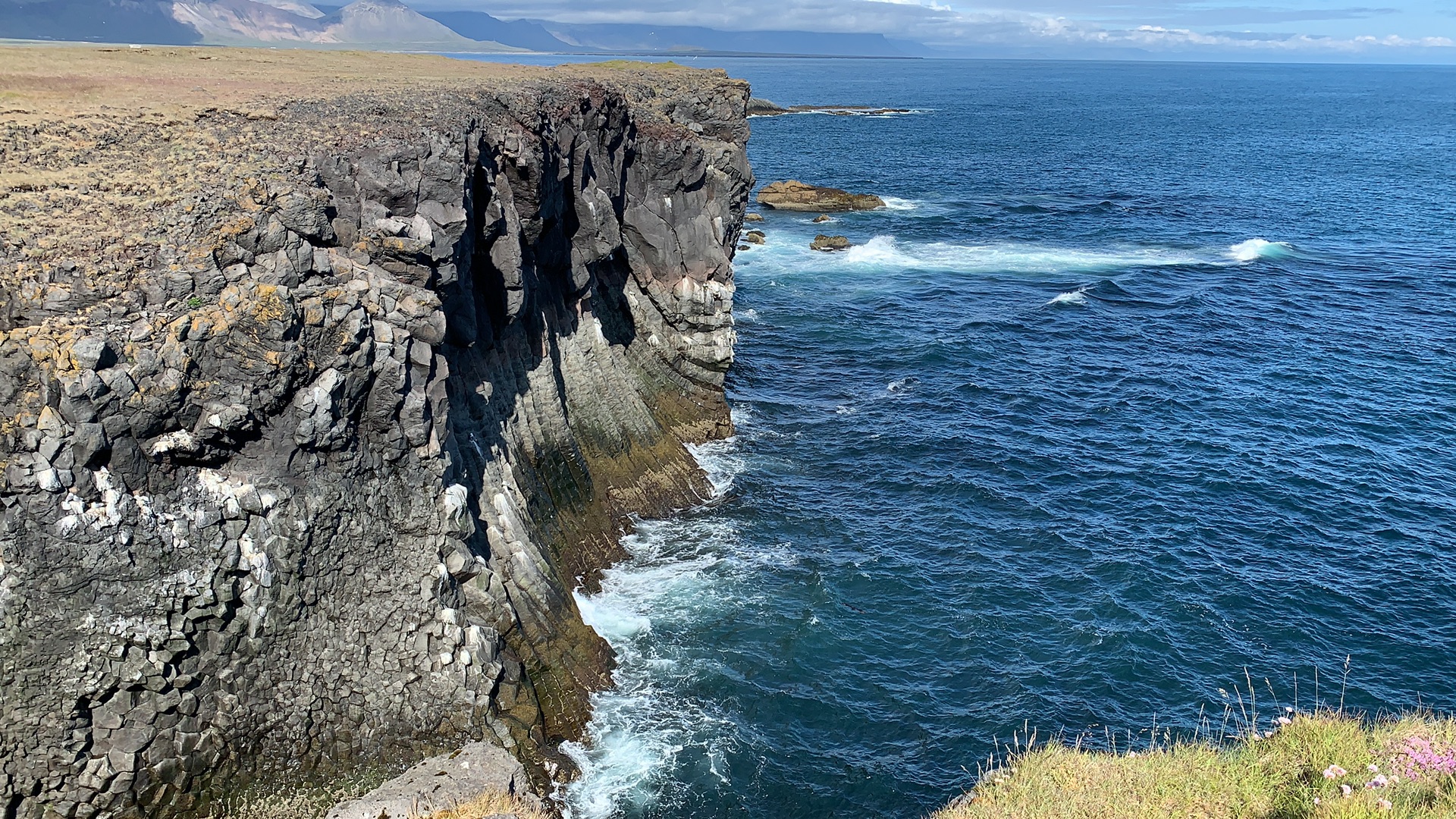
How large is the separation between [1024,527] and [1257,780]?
21013mm

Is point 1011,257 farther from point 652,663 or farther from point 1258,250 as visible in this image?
point 652,663

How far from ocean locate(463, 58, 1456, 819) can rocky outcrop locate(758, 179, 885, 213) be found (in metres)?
19.3

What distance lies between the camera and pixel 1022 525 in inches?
1519

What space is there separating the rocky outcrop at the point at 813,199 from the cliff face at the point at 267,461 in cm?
6807

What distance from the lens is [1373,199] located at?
347ft

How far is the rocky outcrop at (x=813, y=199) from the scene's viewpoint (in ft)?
326

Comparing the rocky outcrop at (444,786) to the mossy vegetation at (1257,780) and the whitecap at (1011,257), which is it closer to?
the mossy vegetation at (1257,780)

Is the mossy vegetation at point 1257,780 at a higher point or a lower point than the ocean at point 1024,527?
higher

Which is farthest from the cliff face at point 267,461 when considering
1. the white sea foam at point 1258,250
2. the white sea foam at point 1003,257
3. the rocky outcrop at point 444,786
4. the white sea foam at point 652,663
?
the white sea foam at point 1258,250

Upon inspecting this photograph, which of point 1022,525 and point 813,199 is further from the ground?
point 813,199

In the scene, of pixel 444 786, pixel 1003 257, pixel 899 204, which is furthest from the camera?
pixel 899 204

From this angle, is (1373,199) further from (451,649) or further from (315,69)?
(451,649)

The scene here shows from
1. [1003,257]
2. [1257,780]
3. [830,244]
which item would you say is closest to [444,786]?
[1257,780]

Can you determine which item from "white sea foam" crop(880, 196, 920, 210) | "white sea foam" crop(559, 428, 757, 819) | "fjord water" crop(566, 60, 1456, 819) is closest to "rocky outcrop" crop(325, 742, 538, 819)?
"white sea foam" crop(559, 428, 757, 819)
